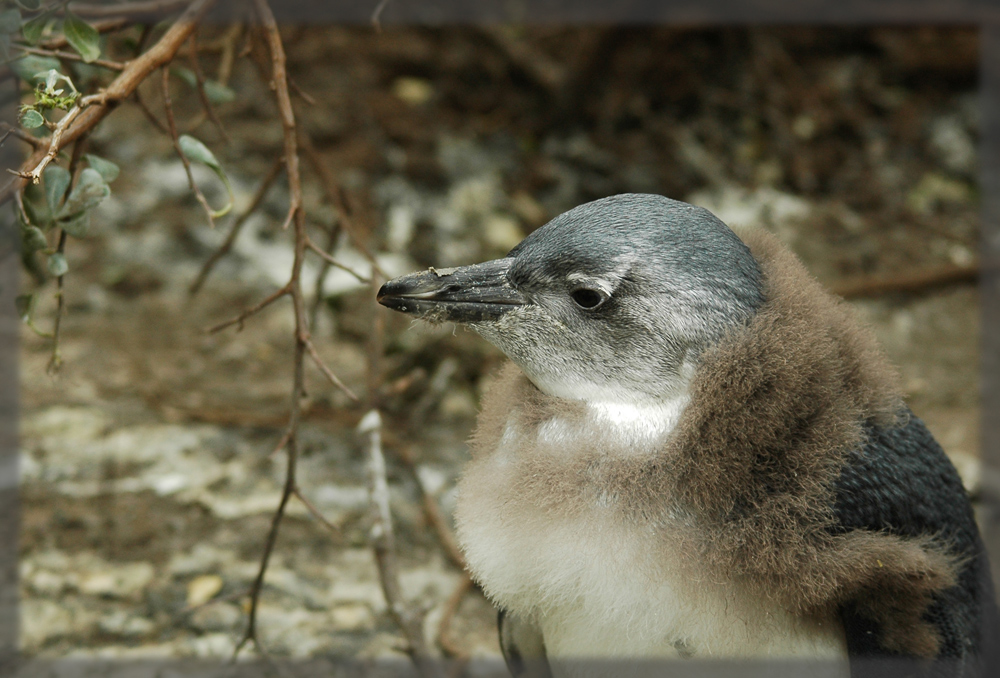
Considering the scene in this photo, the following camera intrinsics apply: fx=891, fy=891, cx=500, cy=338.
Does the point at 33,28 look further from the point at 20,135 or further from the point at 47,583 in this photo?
the point at 47,583

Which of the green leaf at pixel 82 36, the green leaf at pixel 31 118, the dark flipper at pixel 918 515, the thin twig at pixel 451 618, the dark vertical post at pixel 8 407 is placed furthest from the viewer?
the thin twig at pixel 451 618

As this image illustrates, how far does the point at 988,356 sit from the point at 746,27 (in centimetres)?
164

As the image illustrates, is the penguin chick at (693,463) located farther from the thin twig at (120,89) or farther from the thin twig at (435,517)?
the thin twig at (435,517)

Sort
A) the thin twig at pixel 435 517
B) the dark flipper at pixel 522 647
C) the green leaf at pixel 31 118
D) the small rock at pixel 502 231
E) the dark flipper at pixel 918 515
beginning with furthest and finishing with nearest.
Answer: the small rock at pixel 502 231
the thin twig at pixel 435 517
the dark flipper at pixel 522 647
the dark flipper at pixel 918 515
the green leaf at pixel 31 118

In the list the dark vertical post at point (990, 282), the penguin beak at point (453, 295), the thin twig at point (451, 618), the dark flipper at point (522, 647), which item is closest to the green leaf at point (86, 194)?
the penguin beak at point (453, 295)

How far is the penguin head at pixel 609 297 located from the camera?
1.27 m

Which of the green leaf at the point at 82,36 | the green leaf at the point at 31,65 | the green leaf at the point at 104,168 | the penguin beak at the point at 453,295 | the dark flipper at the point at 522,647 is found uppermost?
the green leaf at the point at 82,36

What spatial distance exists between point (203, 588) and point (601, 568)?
1.24 m

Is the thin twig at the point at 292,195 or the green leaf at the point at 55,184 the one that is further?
the thin twig at the point at 292,195

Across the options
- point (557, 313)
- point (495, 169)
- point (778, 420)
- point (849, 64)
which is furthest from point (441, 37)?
point (778, 420)

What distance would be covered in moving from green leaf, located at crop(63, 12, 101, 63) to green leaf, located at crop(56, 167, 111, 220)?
174mm

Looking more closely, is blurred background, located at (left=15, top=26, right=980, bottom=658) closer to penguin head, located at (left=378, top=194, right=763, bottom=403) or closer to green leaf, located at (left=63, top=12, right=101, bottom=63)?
green leaf, located at (left=63, top=12, right=101, bottom=63)

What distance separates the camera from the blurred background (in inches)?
83.7

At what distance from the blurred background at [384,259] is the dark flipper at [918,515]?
40.3 inches
